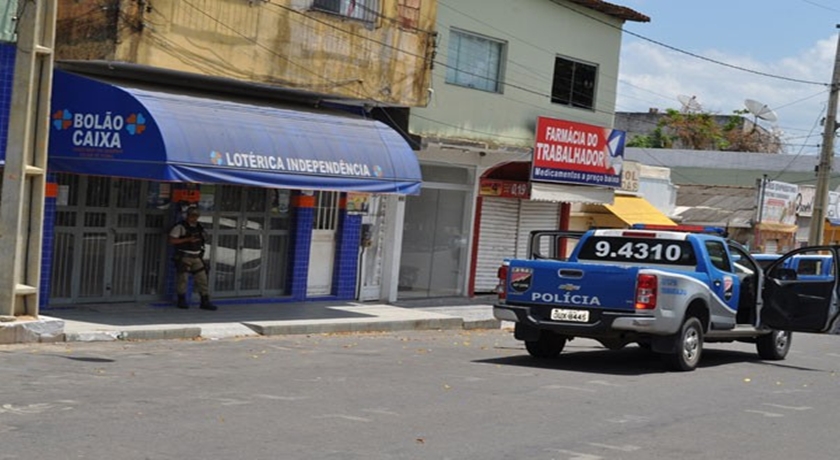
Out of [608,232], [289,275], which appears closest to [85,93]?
[289,275]

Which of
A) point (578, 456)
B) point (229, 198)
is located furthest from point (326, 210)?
point (578, 456)

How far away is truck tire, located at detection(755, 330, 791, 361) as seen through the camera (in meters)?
17.7

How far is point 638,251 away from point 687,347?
1.59 meters

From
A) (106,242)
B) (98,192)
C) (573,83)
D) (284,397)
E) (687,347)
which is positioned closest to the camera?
(284,397)

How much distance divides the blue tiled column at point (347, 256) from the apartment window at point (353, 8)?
3.88m

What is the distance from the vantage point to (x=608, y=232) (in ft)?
53.9

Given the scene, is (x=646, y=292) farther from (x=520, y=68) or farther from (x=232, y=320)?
(x=520, y=68)

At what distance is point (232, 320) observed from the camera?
60.0 ft

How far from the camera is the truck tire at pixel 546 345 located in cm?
1614

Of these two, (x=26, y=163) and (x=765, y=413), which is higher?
(x=26, y=163)

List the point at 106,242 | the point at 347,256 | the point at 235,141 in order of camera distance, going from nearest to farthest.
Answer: the point at 235,141
the point at 106,242
the point at 347,256

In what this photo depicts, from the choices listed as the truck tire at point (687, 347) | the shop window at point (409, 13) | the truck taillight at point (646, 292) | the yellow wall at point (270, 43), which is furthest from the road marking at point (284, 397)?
the shop window at point (409, 13)

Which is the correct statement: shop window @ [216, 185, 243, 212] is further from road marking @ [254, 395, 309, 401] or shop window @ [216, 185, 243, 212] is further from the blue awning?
road marking @ [254, 395, 309, 401]

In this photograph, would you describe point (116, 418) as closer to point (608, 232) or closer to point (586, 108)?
point (608, 232)
